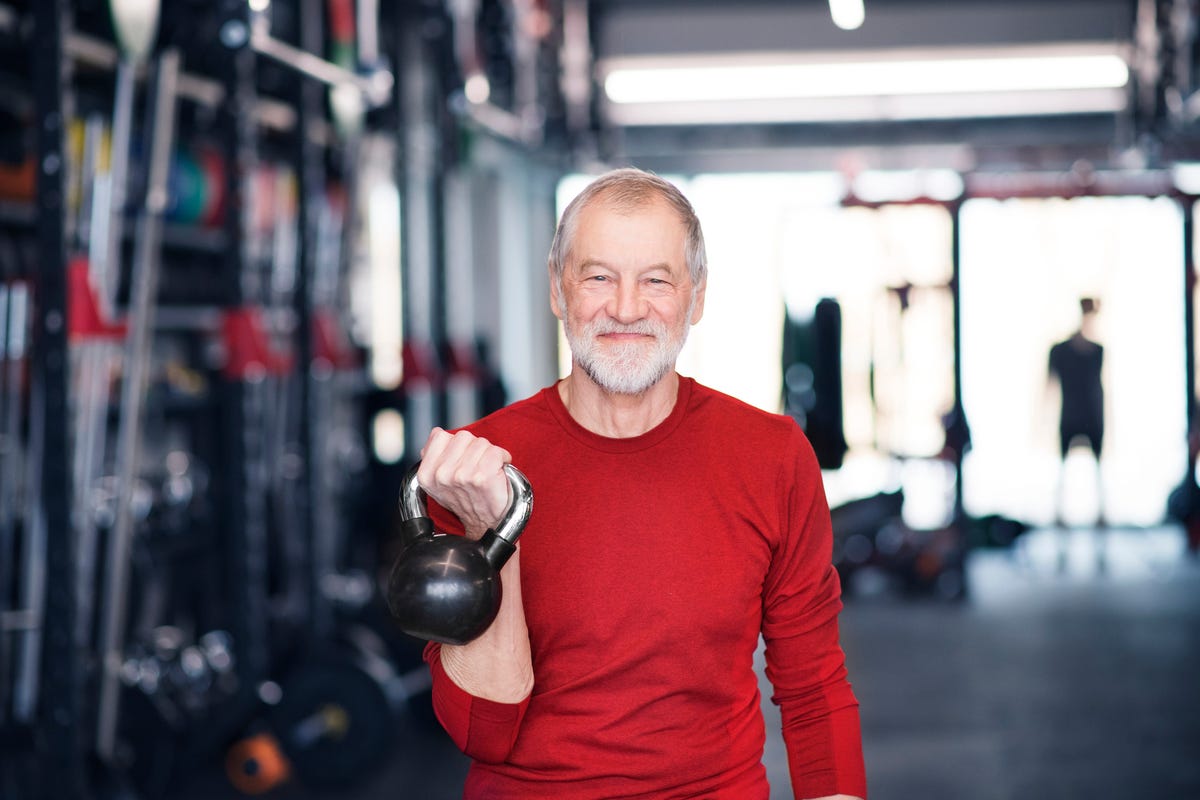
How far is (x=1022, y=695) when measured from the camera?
487 centimetres

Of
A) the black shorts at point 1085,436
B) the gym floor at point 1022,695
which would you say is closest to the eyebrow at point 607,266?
the gym floor at point 1022,695

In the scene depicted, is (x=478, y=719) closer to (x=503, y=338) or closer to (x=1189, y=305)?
(x=503, y=338)

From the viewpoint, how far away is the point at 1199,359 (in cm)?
891

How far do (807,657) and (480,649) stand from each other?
16.1 inches

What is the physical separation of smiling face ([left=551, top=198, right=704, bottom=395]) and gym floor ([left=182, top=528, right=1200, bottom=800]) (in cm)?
252

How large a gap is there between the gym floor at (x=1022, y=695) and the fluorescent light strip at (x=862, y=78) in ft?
11.6

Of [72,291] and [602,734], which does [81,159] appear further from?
[602,734]

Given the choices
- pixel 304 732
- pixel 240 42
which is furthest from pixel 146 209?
pixel 304 732

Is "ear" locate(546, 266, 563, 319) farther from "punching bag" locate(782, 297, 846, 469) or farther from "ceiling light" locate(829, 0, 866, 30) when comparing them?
"punching bag" locate(782, 297, 846, 469)

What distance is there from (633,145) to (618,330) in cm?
866

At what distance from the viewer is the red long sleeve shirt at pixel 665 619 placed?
4.78 feet

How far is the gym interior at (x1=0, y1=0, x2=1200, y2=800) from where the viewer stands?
341 cm

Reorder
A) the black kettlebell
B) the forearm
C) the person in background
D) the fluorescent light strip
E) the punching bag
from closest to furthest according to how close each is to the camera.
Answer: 1. the black kettlebell
2. the forearm
3. the punching bag
4. the person in background
5. the fluorescent light strip

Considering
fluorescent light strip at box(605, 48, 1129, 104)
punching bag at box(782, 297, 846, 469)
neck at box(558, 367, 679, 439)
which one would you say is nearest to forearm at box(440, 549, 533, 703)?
neck at box(558, 367, 679, 439)
